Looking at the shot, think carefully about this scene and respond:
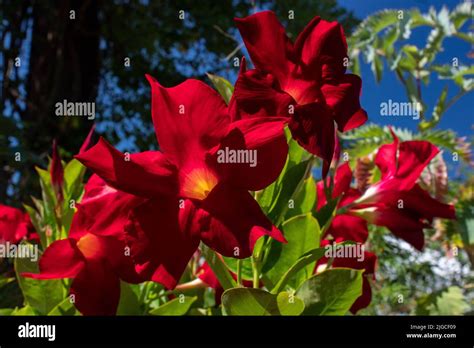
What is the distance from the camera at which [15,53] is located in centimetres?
354

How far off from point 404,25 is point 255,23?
122cm

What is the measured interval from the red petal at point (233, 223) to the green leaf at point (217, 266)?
60mm

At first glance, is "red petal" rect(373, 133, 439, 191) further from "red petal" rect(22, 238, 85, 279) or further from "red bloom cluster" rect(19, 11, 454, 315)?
"red petal" rect(22, 238, 85, 279)

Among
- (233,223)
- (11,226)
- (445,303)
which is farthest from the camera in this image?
(445,303)

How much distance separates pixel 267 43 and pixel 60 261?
232 millimetres

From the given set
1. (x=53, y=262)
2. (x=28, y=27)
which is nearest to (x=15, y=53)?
(x=28, y=27)

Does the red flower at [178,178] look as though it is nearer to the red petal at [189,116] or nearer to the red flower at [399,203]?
the red petal at [189,116]

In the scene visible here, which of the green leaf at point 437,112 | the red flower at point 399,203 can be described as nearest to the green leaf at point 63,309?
the red flower at point 399,203

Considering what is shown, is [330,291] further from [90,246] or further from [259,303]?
[90,246]

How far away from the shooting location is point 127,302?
48 cm

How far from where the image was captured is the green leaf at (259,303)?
0.34m

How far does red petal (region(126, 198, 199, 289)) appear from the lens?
0.31 meters

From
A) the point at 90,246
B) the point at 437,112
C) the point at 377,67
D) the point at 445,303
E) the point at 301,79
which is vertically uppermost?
the point at 377,67

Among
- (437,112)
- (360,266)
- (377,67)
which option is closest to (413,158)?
(360,266)
